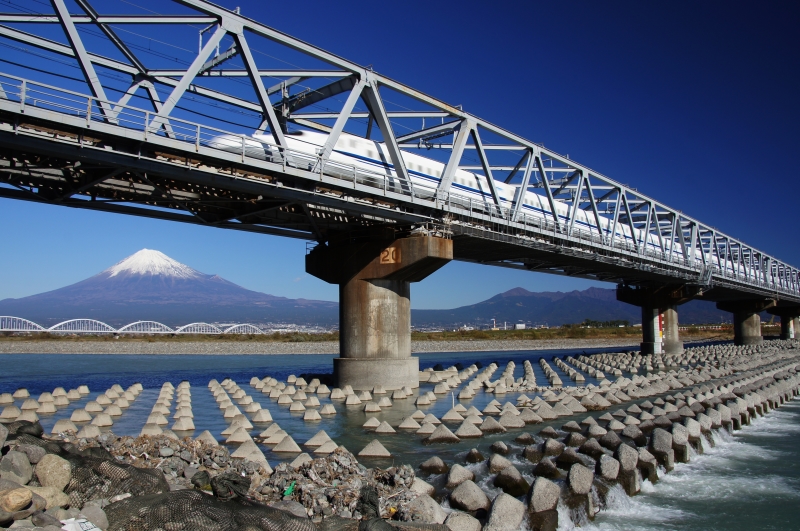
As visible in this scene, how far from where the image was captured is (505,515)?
1034cm

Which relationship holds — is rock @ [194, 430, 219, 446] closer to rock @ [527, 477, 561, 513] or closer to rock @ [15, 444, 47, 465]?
rock @ [15, 444, 47, 465]

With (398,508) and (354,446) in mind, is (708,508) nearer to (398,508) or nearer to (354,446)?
(398,508)

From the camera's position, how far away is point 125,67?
28.2 metres

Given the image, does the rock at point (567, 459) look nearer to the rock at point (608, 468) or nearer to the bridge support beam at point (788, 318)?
the rock at point (608, 468)

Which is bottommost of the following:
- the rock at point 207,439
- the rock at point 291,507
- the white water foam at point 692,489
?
the white water foam at point 692,489

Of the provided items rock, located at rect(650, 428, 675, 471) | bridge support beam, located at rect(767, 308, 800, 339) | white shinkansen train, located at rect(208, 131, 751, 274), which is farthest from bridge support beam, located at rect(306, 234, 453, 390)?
bridge support beam, located at rect(767, 308, 800, 339)

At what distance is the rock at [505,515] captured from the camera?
1024cm

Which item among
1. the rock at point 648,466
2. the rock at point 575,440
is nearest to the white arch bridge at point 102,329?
the rock at point 575,440

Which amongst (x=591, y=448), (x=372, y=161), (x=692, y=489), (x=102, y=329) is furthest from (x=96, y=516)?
(x=102, y=329)

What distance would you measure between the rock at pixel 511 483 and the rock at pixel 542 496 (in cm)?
102

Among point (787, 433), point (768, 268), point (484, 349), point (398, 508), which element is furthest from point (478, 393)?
point (768, 268)

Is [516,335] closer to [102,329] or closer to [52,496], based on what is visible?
[102,329]

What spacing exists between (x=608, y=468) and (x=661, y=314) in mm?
62334

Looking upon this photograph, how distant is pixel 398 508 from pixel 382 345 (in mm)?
21698
